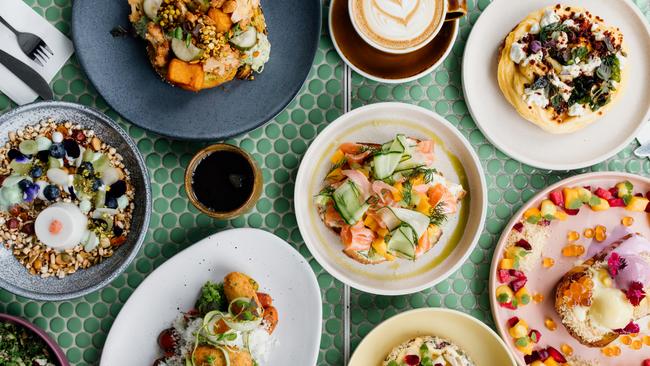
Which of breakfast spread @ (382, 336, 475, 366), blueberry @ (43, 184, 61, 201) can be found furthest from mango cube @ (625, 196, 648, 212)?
blueberry @ (43, 184, 61, 201)

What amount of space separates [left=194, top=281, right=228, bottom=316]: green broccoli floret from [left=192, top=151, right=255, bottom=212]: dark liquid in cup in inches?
8.1

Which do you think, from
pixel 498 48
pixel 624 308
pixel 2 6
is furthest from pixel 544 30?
pixel 2 6

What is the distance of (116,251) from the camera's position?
1.49 m

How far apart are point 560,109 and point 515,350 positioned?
674 mm

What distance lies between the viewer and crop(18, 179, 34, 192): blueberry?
1.44 meters

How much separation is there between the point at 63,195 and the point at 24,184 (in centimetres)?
9

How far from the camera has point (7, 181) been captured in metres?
1.44

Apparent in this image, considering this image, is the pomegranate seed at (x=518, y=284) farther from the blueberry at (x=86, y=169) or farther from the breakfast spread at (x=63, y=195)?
the blueberry at (x=86, y=169)

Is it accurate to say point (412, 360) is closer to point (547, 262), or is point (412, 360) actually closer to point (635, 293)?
point (547, 262)

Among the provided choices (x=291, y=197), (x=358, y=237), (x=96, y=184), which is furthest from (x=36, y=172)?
(x=358, y=237)

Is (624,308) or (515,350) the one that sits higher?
(624,308)

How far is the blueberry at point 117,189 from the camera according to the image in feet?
4.85

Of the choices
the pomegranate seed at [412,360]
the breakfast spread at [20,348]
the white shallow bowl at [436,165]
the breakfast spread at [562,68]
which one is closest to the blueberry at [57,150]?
the breakfast spread at [20,348]

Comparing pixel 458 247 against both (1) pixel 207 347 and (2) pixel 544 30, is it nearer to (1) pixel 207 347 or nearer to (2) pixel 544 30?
(2) pixel 544 30
